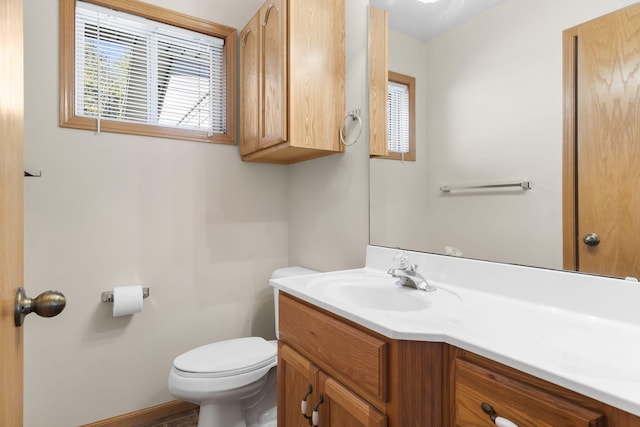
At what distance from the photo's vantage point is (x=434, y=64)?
1347 mm

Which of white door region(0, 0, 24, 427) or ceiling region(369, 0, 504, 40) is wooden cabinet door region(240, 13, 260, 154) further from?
white door region(0, 0, 24, 427)

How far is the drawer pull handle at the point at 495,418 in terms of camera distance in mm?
608

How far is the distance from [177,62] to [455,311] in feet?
6.67

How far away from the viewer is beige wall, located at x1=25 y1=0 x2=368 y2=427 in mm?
1616

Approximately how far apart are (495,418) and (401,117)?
1189 millimetres

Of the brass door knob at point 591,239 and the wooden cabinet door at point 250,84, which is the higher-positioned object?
the wooden cabinet door at point 250,84

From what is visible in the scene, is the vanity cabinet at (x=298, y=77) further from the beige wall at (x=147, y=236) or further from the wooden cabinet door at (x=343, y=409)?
the wooden cabinet door at (x=343, y=409)

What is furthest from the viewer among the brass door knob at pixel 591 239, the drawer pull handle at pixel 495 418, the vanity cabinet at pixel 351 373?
the brass door knob at pixel 591 239

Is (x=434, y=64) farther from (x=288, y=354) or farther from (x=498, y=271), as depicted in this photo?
(x=288, y=354)

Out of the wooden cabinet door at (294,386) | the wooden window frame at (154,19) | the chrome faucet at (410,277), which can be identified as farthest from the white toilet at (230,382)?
the wooden window frame at (154,19)

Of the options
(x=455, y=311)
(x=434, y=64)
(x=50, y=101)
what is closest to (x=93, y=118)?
(x=50, y=101)

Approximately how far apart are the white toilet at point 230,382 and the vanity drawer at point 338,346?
390 millimetres

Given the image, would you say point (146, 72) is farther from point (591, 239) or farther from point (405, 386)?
point (591, 239)

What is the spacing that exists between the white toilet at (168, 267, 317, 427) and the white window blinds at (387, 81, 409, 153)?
1172mm
